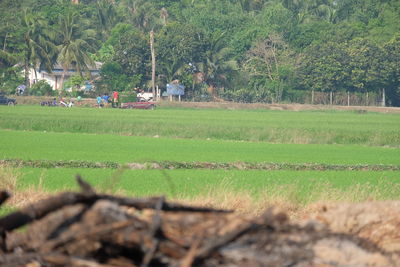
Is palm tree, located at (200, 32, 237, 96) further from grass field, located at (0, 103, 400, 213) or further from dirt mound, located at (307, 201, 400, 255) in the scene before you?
dirt mound, located at (307, 201, 400, 255)

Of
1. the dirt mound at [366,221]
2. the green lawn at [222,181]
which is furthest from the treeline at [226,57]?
the dirt mound at [366,221]

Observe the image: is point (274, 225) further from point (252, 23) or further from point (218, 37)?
point (252, 23)

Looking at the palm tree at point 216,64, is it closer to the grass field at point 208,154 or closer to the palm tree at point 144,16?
the palm tree at point 144,16

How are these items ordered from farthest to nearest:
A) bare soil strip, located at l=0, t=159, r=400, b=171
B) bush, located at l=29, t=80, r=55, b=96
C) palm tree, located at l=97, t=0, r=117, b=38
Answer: palm tree, located at l=97, t=0, r=117, b=38
bush, located at l=29, t=80, r=55, b=96
bare soil strip, located at l=0, t=159, r=400, b=171

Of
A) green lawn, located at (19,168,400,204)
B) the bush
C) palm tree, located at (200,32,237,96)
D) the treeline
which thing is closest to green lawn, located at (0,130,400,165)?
green lawn, located at (19,168,400,204)

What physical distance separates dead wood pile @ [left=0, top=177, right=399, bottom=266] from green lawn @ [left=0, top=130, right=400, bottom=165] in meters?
20.0

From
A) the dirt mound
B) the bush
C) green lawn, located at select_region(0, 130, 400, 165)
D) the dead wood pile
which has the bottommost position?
green lawn, located at select_region(0, 130, 400, 165)

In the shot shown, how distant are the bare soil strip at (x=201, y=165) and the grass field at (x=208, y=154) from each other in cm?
56

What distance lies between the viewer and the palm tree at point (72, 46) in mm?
84000

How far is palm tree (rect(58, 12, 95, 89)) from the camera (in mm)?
84000

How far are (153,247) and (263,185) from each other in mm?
14812

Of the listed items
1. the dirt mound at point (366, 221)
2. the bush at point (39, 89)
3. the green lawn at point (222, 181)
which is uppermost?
the dirt mound at point (366, 221)

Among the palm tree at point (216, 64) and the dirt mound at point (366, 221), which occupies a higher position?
the palm tree at point (216, 64)

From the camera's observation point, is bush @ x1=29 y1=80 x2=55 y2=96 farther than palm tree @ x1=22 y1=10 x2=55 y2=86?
No
